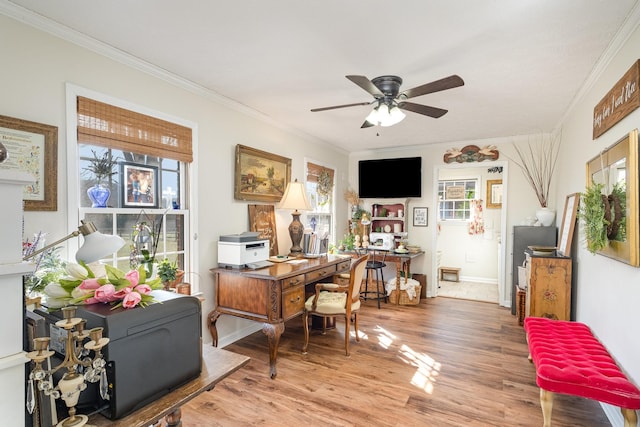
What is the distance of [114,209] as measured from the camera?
2430 millimetres

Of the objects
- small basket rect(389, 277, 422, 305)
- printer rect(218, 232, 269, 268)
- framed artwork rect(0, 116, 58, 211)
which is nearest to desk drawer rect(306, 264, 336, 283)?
printer rect(218, 232, 269, 268)

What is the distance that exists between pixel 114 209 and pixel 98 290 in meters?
1.60

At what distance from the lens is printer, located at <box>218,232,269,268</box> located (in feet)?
10.0

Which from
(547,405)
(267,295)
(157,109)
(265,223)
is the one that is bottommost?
(547,405)

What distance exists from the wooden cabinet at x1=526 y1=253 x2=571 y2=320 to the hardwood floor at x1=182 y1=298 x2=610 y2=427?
0.49 metres

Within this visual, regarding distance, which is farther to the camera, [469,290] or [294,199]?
[469,290]

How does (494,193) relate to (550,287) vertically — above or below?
above

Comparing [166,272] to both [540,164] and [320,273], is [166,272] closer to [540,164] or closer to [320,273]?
[320,273]

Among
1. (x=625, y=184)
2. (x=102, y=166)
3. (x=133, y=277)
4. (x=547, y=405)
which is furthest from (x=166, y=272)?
(x=625, y=184)

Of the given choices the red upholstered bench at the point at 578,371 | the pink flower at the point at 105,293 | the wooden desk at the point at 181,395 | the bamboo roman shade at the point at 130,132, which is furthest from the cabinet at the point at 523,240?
the pink flower at the point at 105,293

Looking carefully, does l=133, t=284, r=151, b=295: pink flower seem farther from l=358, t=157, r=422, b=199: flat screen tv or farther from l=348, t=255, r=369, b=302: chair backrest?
l=358, t=157, r=422, b=199: flat screen tv

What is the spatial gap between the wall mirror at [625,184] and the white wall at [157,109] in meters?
3.08

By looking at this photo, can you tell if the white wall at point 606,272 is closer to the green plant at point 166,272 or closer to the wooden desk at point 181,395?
the wooden desk at point 181,395

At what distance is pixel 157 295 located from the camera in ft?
4.00
